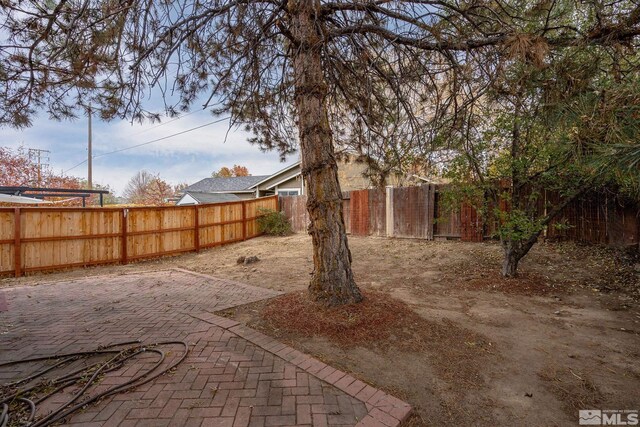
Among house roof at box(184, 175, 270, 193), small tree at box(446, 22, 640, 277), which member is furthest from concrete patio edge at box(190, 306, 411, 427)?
house roof at box(184, 175, 270, 193)

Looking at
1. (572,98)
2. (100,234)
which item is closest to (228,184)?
(100,234)

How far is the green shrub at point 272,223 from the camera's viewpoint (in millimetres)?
12727

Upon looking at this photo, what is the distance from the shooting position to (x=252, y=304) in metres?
4.20

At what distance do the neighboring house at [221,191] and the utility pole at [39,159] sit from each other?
9.71 metres

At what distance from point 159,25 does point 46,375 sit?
3.71 metres

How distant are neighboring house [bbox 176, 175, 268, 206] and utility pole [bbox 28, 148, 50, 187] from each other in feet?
31.9

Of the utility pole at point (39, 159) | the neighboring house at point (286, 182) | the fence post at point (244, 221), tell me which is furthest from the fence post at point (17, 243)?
the utility pole at point (39, 159)

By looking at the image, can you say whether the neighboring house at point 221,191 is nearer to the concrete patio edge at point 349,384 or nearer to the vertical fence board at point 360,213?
the vertical fence board at point 360,213

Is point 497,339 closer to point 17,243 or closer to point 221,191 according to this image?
point 17,243

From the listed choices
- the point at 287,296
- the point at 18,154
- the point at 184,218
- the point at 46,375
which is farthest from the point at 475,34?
the point at 18,154

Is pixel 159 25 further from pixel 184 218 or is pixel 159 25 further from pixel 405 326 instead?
pixel 184 218

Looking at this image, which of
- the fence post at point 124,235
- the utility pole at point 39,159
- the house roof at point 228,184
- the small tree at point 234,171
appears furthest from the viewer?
the small tree at point 234,171

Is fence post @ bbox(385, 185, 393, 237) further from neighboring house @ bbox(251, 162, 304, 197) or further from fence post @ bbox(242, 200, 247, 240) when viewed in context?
neighboring house @ bbox(251, 162, 304, 197)

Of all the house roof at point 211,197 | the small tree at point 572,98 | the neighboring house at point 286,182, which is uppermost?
the neighboring house at point 286,182
